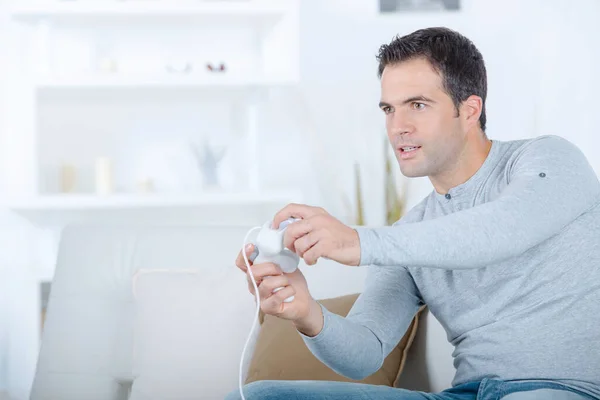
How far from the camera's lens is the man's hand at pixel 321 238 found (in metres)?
1.27

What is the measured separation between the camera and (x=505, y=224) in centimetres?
135

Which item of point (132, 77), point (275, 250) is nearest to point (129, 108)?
point (132, 77)

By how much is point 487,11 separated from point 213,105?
1337 millimetres

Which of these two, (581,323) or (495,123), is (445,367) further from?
(495,123)

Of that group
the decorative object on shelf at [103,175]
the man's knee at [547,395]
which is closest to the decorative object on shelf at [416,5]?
the decorative object on shelf at [103,175]

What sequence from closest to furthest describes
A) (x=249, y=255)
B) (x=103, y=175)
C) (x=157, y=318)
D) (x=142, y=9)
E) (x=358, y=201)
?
(x=249, y=255)
(x=157, y=318)
(x=142, y=9)
(x=103, y=175)
(x=358, y=201)

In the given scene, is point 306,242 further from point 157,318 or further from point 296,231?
point 157,318

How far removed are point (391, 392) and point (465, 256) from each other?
394mm

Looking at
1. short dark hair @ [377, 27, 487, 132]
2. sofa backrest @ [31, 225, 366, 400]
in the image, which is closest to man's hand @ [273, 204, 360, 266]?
short dark hair @ [377, 27, 487, 132]

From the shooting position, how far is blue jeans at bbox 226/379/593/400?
149 centimetres

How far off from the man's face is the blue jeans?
44cm

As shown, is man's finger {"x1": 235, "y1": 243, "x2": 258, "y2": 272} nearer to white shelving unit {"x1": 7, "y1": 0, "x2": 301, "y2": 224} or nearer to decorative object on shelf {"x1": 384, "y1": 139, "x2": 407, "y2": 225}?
white shelving unit {"x1": 7, "y1": 0, "x2": 301, "y2": 224}

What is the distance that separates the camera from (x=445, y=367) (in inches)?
79.8

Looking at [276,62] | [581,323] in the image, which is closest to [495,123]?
[276,62]
